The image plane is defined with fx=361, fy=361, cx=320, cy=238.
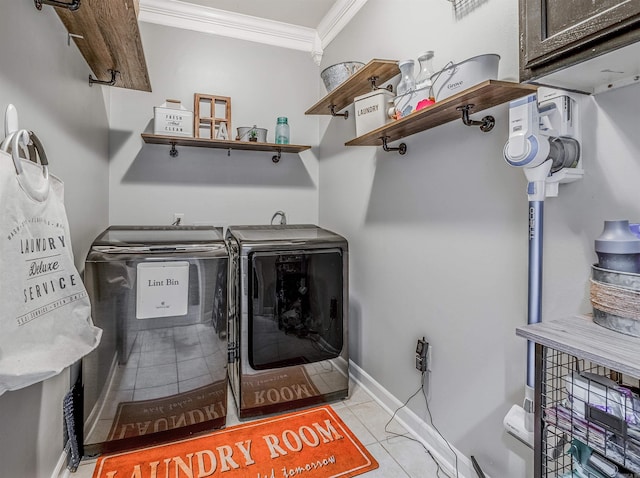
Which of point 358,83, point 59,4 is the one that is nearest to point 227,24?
point 358,83

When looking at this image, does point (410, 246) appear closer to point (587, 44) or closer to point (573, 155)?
point (573, 155)

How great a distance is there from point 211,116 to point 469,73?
1989 millimetres

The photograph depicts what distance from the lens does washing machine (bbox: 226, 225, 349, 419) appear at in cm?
205

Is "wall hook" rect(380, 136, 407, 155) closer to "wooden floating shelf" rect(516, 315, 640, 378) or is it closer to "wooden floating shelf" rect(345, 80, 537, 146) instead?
"wooden floating shelf" rect(345, 80, 537, 146)

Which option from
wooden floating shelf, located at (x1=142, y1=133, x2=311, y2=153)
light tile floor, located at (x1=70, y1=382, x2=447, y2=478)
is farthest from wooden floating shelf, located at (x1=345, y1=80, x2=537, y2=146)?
light tile floor, located at (x1=70, y1=382, x2=447, y2=478)

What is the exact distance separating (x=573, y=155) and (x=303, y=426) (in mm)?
1791

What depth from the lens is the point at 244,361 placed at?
6.70 ft

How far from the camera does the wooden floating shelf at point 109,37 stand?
1370mm

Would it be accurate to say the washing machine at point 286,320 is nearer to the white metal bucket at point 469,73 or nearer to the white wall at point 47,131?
the white wall at point 47,131

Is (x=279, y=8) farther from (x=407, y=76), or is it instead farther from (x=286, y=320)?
(x=286, y=320)

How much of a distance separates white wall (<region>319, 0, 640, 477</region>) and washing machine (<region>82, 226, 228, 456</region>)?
97cm

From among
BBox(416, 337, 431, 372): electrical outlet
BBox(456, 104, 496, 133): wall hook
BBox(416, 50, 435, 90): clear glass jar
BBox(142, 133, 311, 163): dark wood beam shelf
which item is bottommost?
BBox(416, 337, 431, 372): electrical outlet

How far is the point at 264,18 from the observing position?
2754mm

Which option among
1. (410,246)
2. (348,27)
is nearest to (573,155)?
(410,246)
